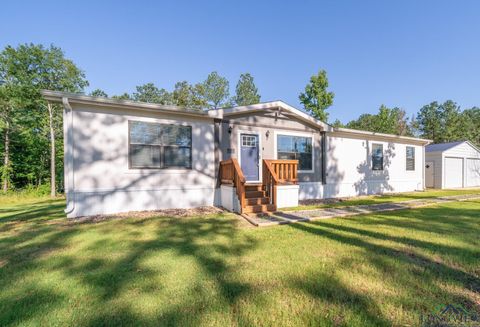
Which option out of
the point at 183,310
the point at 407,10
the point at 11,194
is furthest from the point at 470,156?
the point at 11,194

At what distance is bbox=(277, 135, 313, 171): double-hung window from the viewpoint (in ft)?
29.7

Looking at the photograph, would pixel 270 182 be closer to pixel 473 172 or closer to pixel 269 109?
pixel 269 109

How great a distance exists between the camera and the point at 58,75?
18.3 metres

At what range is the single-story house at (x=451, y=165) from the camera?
15102mm

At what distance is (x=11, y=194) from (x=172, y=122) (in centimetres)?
1303

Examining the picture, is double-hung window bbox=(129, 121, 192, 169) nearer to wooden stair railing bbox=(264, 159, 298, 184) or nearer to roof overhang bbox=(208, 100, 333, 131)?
roof overhang bbox=(208, 100, 333, 131)

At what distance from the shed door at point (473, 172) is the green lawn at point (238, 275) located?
17.0 metres

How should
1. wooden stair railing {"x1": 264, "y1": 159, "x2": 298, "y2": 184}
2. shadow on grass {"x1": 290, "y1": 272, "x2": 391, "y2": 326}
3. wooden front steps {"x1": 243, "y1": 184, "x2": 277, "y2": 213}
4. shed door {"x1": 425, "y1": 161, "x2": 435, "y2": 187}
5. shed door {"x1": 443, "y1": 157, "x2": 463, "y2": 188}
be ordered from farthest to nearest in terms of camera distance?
1. shed door {"x1": 425, "y1": 161, "x2": 435, "y2": 187}
2. shed door {"x1": 443, "y1": 157, "x2": 463, "y2": 188}
3. wooden stair railing {"x1": 264, "y1": 159, "x2": 298, "y2": 184}
4. wooden front steps {"x1": 243, "y1": 184, "x2": 277, "y2": 213}
5. shadow on grass {"x1": 290, "y1": 272, "x2": 391, "y2": 326}

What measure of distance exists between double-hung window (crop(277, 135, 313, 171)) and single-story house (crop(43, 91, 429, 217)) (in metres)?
0.04

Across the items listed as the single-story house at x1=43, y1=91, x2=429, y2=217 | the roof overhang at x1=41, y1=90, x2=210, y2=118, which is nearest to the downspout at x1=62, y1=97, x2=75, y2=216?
the single-story house at x1=43, y1=91, x2=429, y2=217

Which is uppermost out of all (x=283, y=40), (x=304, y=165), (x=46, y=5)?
(x=283, y=40)

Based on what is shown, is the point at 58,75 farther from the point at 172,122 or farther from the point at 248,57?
the point at 172,122

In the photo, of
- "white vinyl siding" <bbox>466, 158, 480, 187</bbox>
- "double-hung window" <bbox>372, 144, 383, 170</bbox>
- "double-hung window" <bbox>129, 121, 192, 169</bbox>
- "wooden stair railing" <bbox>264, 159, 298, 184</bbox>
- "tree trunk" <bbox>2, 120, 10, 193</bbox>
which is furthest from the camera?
"white vinyl siding" <bbox>466, 158, 480, 187</bbox>

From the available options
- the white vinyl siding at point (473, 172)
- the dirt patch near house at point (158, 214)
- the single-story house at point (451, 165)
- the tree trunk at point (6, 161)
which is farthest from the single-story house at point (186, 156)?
the white vinyl siding at point (473, 172)
